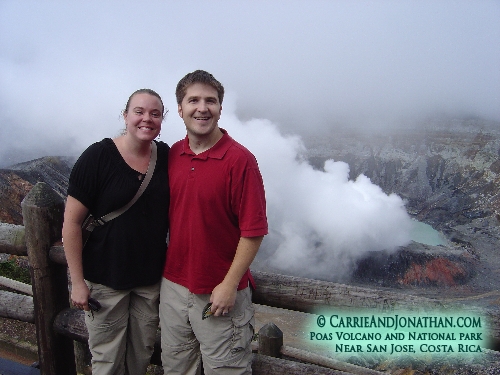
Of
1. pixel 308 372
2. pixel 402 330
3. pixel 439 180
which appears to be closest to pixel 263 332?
pixel 308 372

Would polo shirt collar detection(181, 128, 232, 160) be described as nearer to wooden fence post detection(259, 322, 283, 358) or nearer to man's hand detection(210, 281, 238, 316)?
man's hand detection(210, 281, 238, 316)

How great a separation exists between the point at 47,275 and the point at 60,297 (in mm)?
256

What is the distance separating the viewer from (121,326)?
2.77 meters

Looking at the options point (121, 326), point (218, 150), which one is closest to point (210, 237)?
point (218, 150)

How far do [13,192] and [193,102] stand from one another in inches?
1363

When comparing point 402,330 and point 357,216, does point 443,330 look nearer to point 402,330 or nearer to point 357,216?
point 402,330

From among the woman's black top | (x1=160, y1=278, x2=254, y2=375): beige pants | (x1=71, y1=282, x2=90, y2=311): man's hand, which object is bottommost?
(x1=160, y1=278, x2=254, y2=375): beige pants

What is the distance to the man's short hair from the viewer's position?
2492mm

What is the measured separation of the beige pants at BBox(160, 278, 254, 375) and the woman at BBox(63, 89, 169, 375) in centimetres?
19

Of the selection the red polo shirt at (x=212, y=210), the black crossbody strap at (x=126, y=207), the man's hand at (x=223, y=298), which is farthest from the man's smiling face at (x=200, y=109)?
the man's hand at (x=223, y=298)

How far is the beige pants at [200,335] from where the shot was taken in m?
2.51

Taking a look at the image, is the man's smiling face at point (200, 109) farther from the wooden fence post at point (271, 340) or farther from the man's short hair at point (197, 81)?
the wooden fence post at point (271, 340)

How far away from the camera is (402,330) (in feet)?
9.37

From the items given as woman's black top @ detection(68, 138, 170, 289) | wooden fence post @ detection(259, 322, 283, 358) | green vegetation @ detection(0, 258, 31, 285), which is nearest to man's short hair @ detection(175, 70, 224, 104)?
woman's black top @ detection(68, 138, 170, 289)
